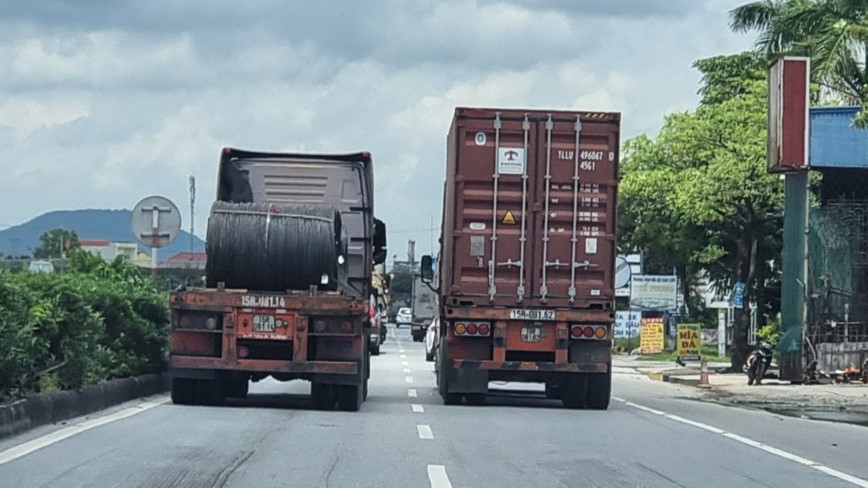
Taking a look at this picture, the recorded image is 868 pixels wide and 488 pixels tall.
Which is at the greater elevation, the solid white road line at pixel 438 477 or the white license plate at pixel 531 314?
the white license plate at pixel 531 314

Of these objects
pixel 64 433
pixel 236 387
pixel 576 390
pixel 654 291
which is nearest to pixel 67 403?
pixel 64 433

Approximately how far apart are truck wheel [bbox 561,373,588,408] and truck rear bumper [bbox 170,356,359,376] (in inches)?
157

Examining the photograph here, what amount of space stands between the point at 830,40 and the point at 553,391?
1031cm

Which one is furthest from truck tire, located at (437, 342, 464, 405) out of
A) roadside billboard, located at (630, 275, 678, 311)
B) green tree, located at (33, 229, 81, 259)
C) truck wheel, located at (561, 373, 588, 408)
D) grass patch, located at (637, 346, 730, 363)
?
green tree, located at (33, 229, 81, 259)

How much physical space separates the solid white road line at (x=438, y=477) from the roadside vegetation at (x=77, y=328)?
4326 mm

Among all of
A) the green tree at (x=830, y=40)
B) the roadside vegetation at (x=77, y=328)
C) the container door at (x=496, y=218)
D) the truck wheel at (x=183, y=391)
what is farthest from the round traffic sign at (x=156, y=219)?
the green tree at (x=830, y=40)

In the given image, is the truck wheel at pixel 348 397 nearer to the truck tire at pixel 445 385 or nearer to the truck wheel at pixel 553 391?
the truck tire at pixel 445 385

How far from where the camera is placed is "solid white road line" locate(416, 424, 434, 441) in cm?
1477

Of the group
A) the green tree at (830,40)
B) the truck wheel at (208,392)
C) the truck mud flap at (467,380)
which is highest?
the green tree at (830,40)

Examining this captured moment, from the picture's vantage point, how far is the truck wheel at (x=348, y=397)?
18156 mm

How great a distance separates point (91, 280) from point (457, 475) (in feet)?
28.2

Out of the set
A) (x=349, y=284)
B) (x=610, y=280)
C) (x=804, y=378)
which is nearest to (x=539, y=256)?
(x=610, y=280)

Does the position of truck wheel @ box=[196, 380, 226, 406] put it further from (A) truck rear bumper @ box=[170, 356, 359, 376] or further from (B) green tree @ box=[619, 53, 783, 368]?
(B) green tree @ box=[619, 53, 783, 368]

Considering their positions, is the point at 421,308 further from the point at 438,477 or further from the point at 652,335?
the point at 438,477
